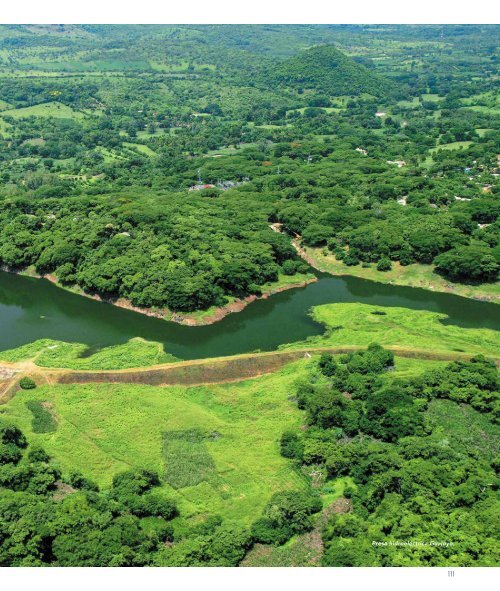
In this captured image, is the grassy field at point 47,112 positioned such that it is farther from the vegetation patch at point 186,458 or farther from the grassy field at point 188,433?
the vegetation patch at point 186,458

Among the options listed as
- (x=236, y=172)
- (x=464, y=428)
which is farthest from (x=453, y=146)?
(x=464, y=428)

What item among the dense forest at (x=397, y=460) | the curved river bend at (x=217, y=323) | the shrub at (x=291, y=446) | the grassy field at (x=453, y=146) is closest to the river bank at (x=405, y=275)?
the curved river bend at (x=217, y=323)

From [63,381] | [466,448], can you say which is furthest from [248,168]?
[466,448]

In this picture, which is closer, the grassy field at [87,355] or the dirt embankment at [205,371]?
the dirt embankment at [205,371]

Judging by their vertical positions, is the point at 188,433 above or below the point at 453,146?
below

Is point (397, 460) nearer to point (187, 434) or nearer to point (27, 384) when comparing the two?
point (187, 434)

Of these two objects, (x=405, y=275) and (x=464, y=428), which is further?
(x=405, y=275)

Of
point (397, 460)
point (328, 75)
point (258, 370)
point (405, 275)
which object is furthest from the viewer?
point (328, 75)

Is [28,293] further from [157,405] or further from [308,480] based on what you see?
[308,480]
